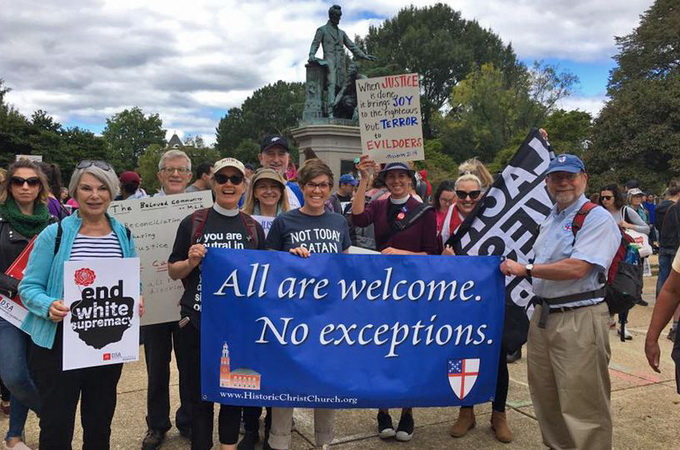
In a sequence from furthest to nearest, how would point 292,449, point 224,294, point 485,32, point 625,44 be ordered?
point 485,32, point 625,44, point 292,449, point 224,294

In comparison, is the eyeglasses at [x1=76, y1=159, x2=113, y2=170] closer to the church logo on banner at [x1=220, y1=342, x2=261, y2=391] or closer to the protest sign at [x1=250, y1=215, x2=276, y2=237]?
the protest sign at [x1=250, y1=215, x2=276, y2=237]

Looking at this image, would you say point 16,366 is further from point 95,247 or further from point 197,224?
point 197,224

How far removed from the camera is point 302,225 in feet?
11.4

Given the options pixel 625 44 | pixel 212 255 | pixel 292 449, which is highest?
pixel 625 44

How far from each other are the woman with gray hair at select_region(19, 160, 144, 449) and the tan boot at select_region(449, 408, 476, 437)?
244 cm

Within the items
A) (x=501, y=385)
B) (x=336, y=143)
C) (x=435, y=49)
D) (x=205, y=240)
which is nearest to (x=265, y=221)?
(x=205, y=240)

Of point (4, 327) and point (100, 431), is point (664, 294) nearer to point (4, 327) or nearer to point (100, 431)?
point (100, 431)

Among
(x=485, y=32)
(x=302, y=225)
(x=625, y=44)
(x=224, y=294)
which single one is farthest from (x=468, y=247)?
(x=485, y=32)

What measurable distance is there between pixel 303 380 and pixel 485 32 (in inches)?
2413

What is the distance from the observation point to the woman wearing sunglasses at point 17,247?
11.2 feet

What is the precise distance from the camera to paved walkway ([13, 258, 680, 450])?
3979 mm

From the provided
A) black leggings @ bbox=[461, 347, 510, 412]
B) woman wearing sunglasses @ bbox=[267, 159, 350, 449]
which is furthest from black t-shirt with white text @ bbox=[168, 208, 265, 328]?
black leggings @ bbox=[461, 347, 510, 412]

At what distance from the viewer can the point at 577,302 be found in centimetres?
325

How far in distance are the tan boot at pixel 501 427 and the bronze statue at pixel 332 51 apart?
1205 cm
